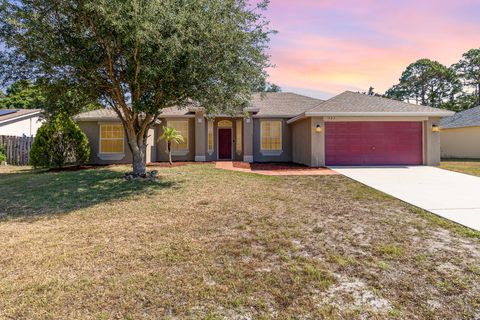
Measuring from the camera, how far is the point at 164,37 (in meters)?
7.93

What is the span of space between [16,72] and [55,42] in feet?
7.65

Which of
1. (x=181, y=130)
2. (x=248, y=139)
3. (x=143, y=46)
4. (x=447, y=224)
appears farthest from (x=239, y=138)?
(x=447, y=224)

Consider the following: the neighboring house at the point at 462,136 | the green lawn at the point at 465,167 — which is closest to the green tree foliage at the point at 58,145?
the green lawn at the point at 465,167

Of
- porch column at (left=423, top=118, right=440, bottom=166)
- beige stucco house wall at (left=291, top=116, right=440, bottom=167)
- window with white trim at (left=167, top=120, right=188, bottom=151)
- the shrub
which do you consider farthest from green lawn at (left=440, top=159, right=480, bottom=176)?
the shrub

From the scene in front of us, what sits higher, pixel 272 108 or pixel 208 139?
pixel 272 108

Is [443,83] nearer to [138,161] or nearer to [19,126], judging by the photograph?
[138,161]

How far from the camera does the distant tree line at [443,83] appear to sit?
A: 39500 millimetres

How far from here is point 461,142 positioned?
867 inches

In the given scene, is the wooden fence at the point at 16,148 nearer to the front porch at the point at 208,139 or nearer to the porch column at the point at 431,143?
the front porch at the point at 208,139

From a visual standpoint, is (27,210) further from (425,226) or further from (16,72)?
(425,226)

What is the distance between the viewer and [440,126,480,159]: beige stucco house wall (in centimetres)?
2089

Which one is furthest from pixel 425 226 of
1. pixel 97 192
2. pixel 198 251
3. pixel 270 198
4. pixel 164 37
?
pixel 97 192

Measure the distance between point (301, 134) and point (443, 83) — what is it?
38.5m

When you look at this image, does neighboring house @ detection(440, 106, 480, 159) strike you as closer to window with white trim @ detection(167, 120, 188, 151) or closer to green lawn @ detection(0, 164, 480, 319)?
green lawn @ detection(0, 164, 480, 319)
